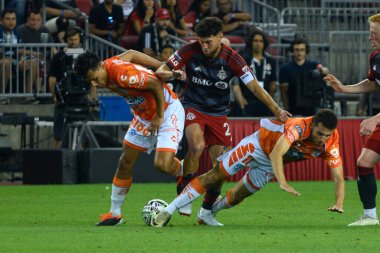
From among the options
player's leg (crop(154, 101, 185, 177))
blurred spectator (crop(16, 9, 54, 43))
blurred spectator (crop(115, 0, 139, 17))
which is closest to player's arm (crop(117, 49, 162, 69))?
player's leg (crop(154, 101, 185, 177))

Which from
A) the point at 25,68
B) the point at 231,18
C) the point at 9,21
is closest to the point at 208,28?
the point at 9,21

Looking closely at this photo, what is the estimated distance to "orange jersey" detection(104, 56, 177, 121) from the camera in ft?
42.3

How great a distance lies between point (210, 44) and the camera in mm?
14461

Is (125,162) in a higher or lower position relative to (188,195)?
higher

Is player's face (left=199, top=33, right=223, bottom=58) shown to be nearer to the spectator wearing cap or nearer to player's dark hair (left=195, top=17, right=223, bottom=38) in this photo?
player's dark hair (left=195, top=17, right=223, bottom=38)

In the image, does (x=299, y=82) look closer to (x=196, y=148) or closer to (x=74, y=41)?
(x=74, y=41)

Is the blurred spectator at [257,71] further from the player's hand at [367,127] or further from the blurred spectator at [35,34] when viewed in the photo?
the player's hand at [367,127]

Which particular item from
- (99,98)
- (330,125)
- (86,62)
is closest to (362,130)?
(330,125)

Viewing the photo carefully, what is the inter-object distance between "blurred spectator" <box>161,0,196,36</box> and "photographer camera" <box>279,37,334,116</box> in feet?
11.1

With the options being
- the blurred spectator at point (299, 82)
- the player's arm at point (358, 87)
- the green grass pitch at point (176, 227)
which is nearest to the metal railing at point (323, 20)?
the blurred spectator at point (299, 82)

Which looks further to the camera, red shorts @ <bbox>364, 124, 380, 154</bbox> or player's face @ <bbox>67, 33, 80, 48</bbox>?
player's face @ <bbox>67, 33, 80, 48</bbox>

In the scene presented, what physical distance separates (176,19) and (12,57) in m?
3.87

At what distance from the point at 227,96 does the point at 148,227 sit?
10.9 feet

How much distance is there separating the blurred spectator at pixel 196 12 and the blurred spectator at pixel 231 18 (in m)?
0.24
